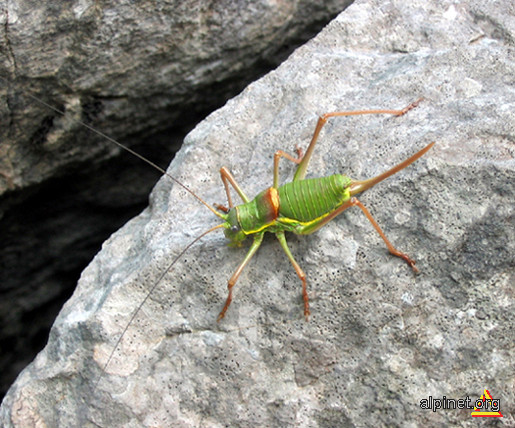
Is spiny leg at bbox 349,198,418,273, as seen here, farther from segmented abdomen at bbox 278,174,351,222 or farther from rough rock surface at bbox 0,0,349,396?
rough rock surface at bbox 0,0,349,396

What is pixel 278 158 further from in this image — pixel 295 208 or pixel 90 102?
pixel 90 102

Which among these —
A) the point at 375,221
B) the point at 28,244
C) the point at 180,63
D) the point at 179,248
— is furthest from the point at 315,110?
the point at 28,244

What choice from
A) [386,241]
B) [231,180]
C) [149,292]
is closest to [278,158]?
[231,180]

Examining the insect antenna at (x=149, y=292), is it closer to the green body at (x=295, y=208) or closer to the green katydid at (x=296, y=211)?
the green katydid at (x=296, y=211)

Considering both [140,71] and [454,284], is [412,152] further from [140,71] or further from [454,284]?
[140,71]

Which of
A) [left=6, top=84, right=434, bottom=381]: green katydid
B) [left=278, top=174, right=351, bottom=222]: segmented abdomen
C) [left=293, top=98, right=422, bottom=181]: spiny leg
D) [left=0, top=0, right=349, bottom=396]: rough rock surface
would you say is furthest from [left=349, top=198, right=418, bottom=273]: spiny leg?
[left=0, top=0, right=349, bottom=396]: rough rock surface

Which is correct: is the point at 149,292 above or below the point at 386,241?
below

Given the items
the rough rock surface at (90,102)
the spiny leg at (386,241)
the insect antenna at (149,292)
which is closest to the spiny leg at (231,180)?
the insect antenna at (149,292)
